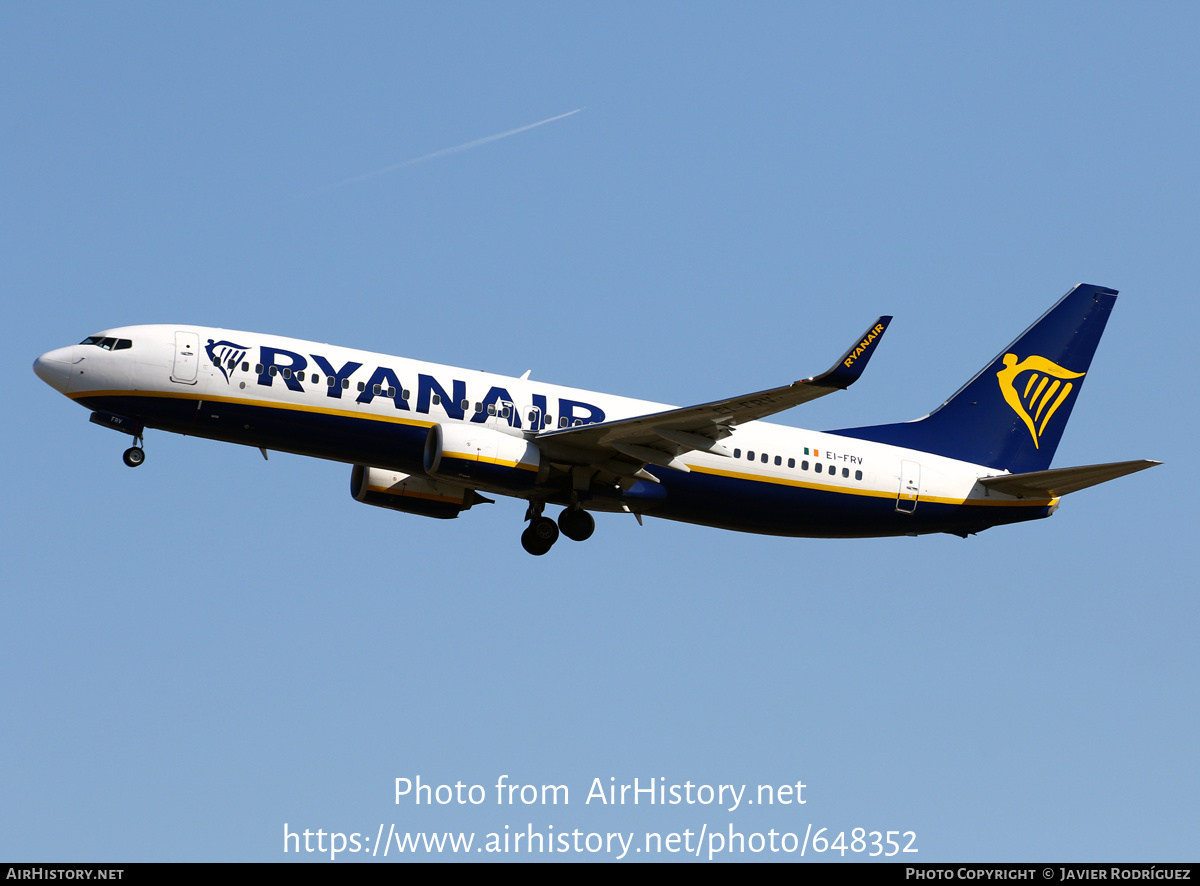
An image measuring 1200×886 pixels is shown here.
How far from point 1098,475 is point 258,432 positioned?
21.3 metres

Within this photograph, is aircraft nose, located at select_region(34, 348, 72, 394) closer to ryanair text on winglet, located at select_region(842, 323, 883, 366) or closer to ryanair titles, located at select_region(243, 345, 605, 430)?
ryanair titles, located at select_region(243, 345, 605, 430)

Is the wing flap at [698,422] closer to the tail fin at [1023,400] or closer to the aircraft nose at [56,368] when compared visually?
the tail fin at [1023,400]

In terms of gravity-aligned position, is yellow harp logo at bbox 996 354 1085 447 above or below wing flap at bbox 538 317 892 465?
above

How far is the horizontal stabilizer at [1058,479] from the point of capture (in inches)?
1385

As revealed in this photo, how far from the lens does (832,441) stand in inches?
1531

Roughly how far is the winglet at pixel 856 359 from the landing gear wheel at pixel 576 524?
883cm

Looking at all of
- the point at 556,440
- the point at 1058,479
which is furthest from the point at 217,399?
the point at 1058,479

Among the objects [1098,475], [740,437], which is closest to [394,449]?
[740,437]

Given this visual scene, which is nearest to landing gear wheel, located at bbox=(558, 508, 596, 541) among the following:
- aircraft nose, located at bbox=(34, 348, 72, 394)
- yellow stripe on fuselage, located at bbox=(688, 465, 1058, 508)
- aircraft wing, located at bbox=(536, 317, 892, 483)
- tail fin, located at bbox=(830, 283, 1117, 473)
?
aircraft wing, located at bbox=(536, 317, 892, 483)

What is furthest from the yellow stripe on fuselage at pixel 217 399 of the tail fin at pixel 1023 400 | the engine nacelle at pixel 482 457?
the tail fin at pixel 1023 400

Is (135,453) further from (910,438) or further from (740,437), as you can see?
(910,438)

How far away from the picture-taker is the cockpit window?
34.0 metres

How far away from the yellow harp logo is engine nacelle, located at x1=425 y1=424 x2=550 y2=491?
16.0m

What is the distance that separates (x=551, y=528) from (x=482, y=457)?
380 cm
